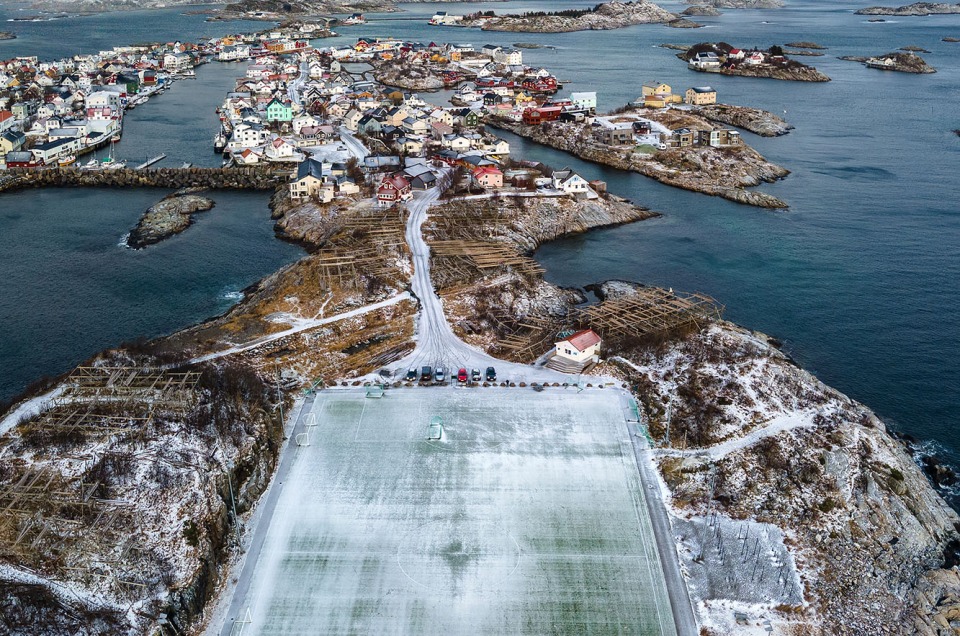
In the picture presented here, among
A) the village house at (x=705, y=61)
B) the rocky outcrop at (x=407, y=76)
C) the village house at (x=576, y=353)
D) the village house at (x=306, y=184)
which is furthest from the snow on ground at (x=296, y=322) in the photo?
Answer: the village house at (x=705, y=61)

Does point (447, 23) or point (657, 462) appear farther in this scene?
point (447, 23)

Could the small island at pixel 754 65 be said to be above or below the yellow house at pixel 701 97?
above

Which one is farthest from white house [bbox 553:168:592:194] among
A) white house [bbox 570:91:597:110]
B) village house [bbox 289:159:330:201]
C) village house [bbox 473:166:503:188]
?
white house [bbox 570:91:597:110]

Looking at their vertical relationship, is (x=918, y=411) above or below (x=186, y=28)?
below

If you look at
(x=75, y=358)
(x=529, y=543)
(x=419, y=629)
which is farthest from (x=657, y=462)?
(x=75, y=358)

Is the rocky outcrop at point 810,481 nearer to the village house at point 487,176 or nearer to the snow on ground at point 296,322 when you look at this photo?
the snow on ground at point 296,322

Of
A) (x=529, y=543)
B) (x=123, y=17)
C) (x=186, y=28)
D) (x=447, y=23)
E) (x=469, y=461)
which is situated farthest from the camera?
(x=123, y=17)

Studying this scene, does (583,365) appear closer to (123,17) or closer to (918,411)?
(918,411)
